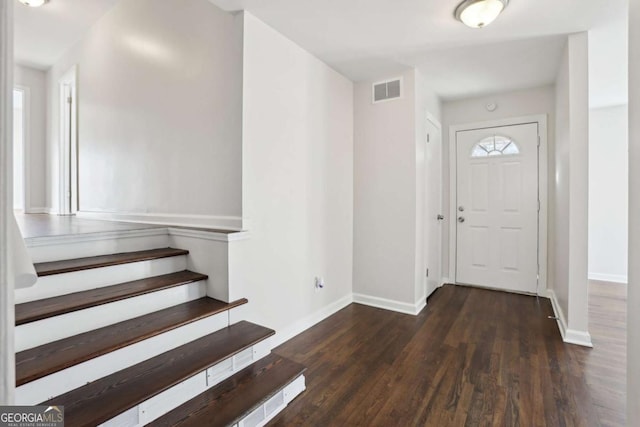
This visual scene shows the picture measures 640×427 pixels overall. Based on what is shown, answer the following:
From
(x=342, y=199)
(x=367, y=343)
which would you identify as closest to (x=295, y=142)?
(x=342, y=199)

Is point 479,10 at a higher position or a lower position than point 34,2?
lower

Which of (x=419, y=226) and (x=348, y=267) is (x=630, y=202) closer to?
(x=419, y=226)

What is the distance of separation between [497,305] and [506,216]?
3.78ft

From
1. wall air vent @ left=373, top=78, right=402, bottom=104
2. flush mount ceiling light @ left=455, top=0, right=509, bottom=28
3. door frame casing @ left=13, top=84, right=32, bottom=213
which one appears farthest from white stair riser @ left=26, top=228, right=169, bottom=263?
door frame casing @ left=13, top=84, right=32, bottom=213

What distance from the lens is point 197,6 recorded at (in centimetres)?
236

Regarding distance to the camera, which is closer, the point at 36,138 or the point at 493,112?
the point at 493,112

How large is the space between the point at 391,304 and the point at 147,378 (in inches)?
93.7

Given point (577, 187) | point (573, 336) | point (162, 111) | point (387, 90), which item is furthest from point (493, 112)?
point (162, 111)

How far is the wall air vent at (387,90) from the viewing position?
10.5ft

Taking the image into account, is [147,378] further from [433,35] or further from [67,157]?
[67,157]

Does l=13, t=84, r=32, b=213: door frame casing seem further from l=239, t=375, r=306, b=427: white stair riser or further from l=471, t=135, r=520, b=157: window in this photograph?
l=471, t=135, r=520, b=157: window

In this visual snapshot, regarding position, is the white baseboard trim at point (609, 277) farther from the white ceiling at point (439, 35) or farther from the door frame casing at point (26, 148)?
the door frame casing at point (26, 148)

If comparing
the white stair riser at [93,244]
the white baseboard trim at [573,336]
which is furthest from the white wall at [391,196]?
the white stair riser at [93,244]

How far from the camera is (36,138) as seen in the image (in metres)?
4.48
